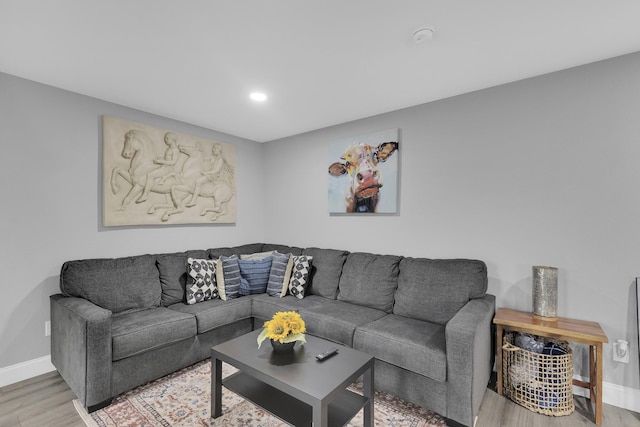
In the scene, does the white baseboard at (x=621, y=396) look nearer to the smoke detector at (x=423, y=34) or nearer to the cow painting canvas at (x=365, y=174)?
the cow painting canvas at (x=365, y=174)

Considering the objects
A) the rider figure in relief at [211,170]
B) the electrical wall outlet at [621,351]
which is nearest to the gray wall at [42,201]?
the rider figure in relief at [211,170]

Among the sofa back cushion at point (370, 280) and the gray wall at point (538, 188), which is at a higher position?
the gray wall at point (538, 188)

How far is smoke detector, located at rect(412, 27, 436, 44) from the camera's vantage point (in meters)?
1.77

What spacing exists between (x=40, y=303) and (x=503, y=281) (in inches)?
148

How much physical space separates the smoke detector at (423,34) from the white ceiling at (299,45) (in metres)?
0.04

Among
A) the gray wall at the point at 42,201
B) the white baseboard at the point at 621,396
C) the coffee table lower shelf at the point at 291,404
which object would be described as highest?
the gray wall at the point at 42,201

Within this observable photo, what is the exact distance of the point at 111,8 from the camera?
1.60 m

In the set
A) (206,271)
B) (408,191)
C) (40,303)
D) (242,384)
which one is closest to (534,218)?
(408,191)

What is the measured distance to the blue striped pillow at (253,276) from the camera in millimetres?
3238

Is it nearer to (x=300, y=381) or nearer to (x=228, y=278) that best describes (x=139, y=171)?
(x=228, y=278)

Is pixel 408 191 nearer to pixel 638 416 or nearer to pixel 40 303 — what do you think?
pixel 638 416

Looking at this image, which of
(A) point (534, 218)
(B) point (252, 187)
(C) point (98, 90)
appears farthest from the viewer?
(B) point (252, 187)

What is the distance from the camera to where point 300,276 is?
3.24m

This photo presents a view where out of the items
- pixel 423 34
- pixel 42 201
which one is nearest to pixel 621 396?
pixel 423 34
